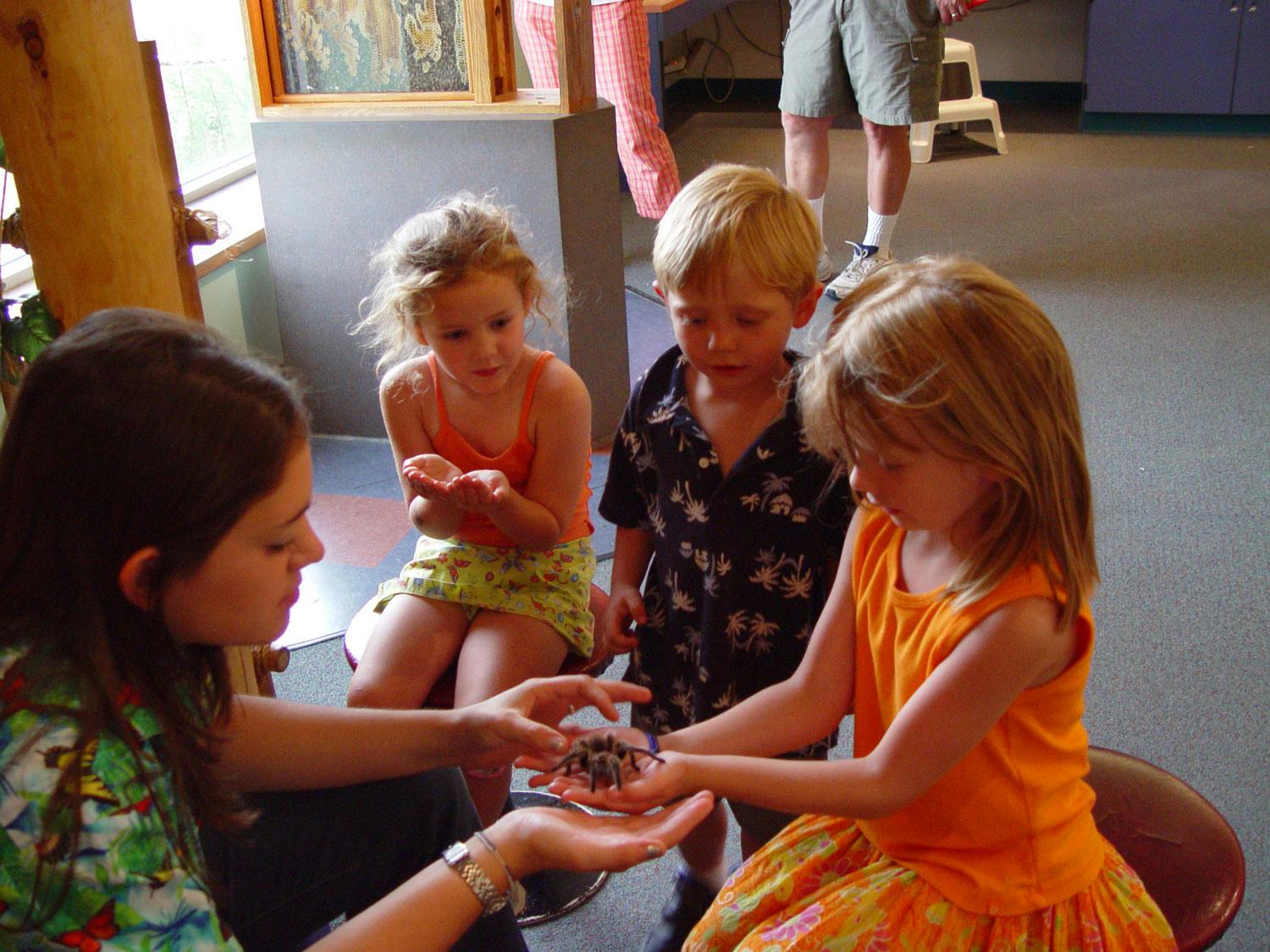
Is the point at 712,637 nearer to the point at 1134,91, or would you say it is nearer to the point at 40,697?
the point at 40,697

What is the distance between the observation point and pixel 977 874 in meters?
1.09

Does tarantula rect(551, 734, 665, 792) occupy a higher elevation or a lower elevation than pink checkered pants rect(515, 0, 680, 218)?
lower

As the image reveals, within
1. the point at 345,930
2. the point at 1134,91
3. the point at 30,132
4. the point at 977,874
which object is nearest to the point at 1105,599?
the point at 977,874

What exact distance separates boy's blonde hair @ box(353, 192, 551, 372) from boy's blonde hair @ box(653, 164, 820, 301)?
0.28 meters

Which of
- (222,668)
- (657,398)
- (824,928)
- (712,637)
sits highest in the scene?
(657,398)

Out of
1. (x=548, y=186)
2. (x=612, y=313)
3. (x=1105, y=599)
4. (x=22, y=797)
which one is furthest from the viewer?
(x=612, y=313)

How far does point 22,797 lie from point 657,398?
0.83 metres

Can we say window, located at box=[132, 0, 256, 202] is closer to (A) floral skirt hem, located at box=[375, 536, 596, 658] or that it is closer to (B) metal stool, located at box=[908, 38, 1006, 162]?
(A) floral skirt hem, located at box=[375, 536, 596, 658]

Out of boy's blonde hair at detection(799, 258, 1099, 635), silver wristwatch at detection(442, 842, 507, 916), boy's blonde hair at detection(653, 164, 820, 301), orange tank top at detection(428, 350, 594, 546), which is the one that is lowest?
silver wristwatch at detection(442, 842, 507, 916)

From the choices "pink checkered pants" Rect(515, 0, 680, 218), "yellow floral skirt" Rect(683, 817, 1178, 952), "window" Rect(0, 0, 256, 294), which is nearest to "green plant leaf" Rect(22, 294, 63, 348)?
"yellow floral skirt" Rect(683, 817, 1178, 952)

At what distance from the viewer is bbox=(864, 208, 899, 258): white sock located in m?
4.07

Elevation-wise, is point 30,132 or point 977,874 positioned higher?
point 30,132

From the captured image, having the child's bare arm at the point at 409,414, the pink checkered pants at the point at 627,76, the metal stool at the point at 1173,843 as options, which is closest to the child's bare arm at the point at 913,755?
the metal stool at the point at 1173,843

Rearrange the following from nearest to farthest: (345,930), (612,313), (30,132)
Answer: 1. (345,930)
2. (30,132)
3. (612,313)
